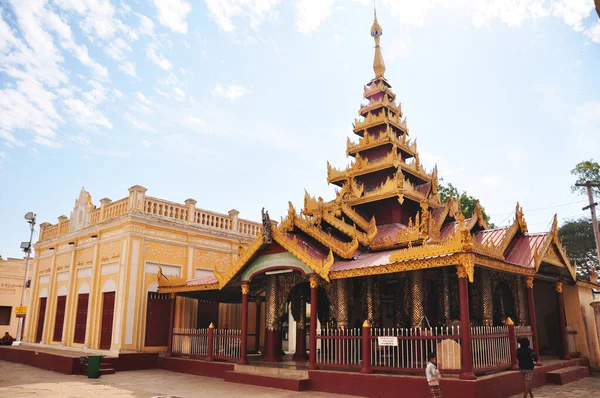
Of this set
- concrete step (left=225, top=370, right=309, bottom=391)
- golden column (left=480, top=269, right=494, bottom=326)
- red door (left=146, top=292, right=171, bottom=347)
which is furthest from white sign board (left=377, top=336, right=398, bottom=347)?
red door (left=146, top=292, right=171, bottom=347)

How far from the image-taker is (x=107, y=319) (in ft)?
56.3

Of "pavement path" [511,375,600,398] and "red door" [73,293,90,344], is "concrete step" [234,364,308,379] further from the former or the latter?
"red door" [73,293,90,344]

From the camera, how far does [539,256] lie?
12.3 metres

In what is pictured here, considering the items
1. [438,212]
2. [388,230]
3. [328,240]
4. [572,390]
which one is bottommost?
[572,390]

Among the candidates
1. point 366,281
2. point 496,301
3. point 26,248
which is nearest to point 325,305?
point 366,281

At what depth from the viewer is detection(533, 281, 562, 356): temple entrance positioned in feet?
52.4

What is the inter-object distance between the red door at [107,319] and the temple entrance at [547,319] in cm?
1464

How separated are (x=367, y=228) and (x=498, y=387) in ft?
19.5

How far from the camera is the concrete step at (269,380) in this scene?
448 inches

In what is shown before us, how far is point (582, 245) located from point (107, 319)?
34.0m

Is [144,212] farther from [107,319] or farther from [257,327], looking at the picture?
[257,327]

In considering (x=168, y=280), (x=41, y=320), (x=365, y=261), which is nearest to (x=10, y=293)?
(x=41, y=320)

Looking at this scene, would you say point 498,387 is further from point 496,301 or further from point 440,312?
point 496,301

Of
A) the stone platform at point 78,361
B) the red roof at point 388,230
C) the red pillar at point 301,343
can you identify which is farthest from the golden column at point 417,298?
the stone platform at point 78,361
